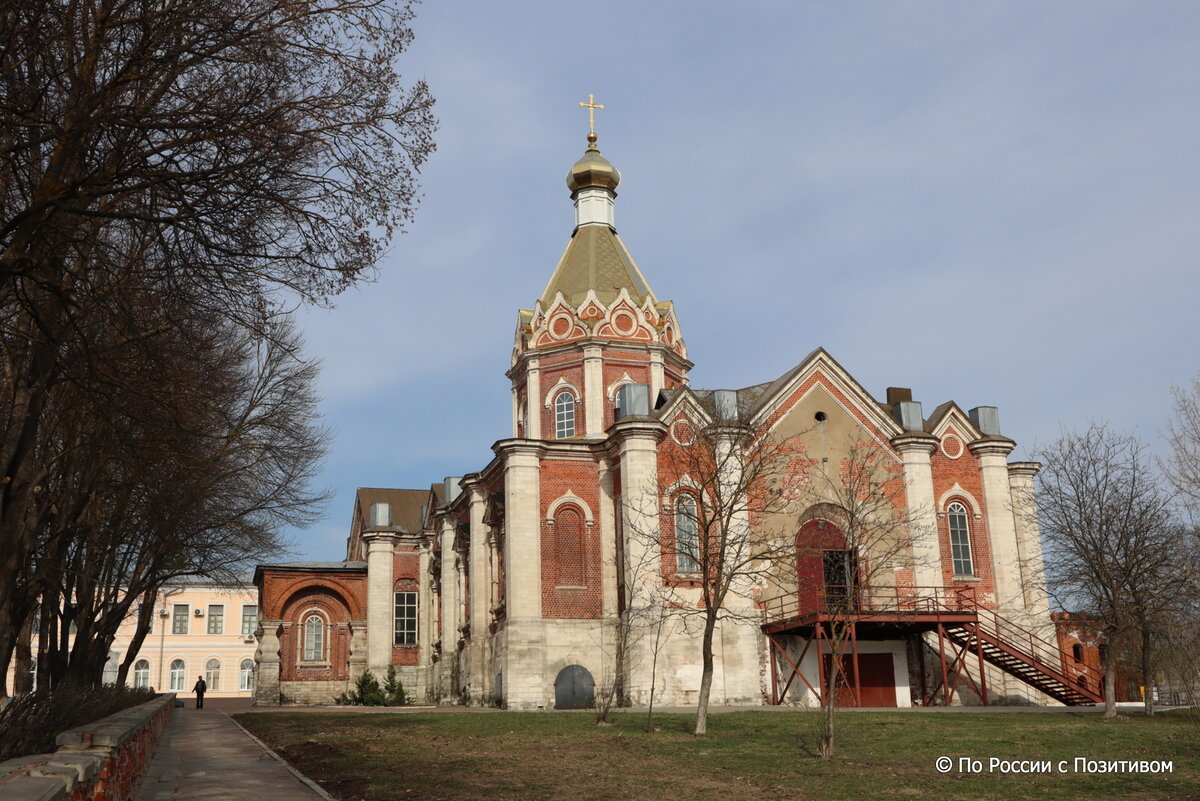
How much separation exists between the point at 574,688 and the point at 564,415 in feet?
31.8

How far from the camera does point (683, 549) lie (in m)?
30.4

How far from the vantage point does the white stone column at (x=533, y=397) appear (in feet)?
120

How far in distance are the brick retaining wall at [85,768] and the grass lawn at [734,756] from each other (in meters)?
2.40

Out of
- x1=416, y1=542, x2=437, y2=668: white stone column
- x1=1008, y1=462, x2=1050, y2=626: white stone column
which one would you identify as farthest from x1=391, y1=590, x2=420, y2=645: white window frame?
x1=1008, y1=462, x2=1050, y2=626: white stone column

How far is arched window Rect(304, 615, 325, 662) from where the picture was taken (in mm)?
43344

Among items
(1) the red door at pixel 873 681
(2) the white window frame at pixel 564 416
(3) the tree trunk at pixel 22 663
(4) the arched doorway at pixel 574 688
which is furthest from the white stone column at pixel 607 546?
(3) the tree trunk at pixel 22 663

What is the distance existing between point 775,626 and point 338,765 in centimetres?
1647

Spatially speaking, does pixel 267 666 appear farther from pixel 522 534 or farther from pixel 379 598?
pixel 522 534

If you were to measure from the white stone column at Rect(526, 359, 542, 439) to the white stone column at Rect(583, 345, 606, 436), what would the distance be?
181cm

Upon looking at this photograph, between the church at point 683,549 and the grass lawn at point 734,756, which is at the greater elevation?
the church at point 683,549

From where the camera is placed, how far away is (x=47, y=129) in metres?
8.26

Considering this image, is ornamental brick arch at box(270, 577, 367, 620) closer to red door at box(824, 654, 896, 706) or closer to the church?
the church

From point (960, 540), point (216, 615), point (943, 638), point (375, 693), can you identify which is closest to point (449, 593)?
point (375, 693)

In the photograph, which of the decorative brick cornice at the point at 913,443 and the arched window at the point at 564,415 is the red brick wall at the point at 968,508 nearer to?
the decorative brick cornice at the point at 913,443
